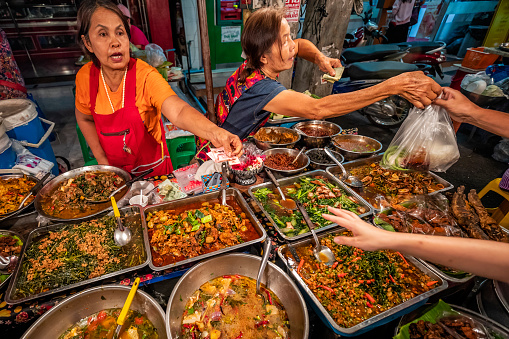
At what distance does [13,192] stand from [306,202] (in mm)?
2709

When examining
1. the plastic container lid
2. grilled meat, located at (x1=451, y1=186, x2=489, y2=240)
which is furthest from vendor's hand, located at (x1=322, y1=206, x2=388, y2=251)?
the plastic container lid

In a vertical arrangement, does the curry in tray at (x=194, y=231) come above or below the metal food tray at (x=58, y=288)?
below

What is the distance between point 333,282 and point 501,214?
2.80m

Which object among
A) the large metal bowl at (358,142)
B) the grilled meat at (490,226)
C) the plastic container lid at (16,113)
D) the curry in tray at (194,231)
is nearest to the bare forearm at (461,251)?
the curry in tray at (194,231)

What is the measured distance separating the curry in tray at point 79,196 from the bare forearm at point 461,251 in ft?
7.20

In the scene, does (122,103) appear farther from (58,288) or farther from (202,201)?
(58,288)

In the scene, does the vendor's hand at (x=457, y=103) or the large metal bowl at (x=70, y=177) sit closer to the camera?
the large metal bowl at (x=70, y=177)

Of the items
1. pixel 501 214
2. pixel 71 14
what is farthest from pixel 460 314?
pixel 71 14

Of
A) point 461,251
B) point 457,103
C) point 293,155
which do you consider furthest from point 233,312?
point 457,103

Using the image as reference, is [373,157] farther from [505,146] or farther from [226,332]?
[505,146]

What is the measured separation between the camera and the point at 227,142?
1988mm

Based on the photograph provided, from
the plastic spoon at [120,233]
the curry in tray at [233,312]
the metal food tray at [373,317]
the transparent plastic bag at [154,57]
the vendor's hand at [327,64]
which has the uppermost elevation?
the vendor's hand at [327,64]

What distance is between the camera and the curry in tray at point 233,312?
156 centimetres

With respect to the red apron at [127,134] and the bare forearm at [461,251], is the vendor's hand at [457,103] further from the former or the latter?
the red apron at [127,134]
